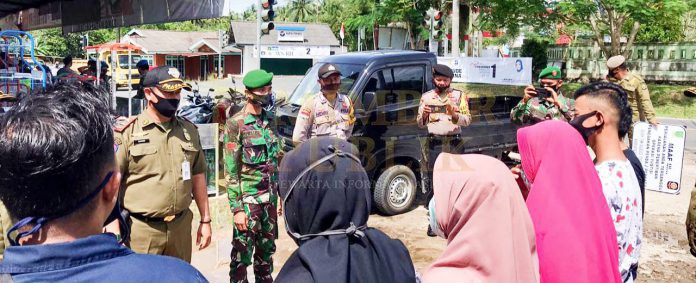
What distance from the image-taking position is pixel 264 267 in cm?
410

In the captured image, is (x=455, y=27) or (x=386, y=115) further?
(x=455, y=27)

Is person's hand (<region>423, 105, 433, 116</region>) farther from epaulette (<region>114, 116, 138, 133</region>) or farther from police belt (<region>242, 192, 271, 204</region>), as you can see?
epaulette (<region>114, 116, 138, 133</region>)

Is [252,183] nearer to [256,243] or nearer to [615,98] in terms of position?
[256,243]

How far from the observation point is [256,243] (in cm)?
411

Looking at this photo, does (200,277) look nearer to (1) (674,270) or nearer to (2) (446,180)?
(2) (446,180)

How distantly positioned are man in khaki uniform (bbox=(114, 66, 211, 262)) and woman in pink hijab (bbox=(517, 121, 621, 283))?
83.5 inches

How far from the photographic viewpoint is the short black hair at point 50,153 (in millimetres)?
1145

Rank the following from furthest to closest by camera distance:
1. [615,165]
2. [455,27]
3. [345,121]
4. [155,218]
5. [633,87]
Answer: [455,27], [633,87], [345,121], [155,218], [615,165]

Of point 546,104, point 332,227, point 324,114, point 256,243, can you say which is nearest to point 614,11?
point 546,104

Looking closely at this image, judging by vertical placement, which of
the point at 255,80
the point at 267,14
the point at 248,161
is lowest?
the point at 248,161

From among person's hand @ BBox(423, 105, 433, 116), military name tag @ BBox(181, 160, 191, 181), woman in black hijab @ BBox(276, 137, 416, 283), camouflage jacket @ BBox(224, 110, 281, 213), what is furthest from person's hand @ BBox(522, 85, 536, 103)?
woman in black hijab @ BBox(276, 137, 416, 283)

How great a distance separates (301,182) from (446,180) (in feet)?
1.79

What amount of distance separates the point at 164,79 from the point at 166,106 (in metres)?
0.17

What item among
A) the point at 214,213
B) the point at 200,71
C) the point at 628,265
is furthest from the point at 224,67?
the point at 628,265
